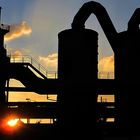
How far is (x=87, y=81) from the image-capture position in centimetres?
2266

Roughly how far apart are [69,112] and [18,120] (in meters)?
18.7

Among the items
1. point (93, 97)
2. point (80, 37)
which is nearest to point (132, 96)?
point (93, 97)

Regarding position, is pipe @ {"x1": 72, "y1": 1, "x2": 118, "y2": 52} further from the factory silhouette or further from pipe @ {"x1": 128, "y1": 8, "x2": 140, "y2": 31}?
pipe @ {"x1": 128, "y1": 8, "x2": 140, "y2": 31}

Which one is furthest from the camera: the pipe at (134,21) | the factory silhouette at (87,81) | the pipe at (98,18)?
the pipe at (134,21)

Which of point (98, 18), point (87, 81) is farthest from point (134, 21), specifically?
point (87, 81)

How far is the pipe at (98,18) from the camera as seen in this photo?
2490cm

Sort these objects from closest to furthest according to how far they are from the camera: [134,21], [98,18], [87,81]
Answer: [87,81]
[98,18]
[134,21]

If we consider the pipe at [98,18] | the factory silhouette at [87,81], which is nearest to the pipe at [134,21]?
the factory silhouette at [87,81]

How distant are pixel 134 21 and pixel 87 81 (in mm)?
6828

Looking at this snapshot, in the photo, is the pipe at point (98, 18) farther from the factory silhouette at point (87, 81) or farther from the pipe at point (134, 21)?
the pipe at point (134, 21)

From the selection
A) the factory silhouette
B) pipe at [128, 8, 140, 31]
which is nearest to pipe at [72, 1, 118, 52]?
the factory silhouette

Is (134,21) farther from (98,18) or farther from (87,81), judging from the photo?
(87,81)

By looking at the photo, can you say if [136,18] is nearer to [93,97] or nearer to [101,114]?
[93,97]

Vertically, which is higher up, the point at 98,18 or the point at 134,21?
the point at 98,18
